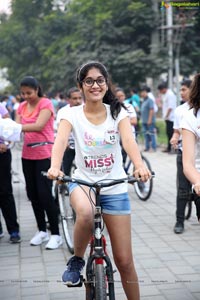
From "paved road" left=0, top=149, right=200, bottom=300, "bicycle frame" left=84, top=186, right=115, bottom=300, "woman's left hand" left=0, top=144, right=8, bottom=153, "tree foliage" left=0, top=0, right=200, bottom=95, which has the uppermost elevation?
"tree foliage" left=0, top=0, right=200, bottom=95

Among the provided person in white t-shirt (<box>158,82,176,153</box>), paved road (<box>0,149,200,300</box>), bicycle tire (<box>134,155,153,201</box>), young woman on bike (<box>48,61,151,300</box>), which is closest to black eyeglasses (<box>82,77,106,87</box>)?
young woman on bike (<box>48,61,151,300</box>)

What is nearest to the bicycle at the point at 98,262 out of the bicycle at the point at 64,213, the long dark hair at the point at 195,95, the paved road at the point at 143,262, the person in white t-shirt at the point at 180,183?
the long dark hair at the point at 195,95

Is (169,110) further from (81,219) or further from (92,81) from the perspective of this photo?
(81,219)

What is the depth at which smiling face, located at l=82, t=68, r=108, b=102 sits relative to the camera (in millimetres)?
3824

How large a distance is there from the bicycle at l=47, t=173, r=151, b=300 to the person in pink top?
100 inches

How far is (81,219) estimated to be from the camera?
11.9 ft

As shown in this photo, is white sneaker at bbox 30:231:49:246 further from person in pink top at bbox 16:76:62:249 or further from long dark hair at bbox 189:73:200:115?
long dark hair at bbox 189:73:200:115

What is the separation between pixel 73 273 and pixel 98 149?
2.72 feet

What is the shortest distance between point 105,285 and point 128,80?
2076cm

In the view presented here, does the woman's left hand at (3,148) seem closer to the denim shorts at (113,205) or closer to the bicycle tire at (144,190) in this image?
the denim shorts at (113,205)

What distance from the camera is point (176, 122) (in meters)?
7.00

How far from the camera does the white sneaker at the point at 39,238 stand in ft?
21.1

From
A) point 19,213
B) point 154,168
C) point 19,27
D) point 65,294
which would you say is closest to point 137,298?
point 65,294

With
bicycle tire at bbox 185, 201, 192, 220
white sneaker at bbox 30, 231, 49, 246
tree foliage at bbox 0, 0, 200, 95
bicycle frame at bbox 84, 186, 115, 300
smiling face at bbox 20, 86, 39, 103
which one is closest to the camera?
bicycle frame at bbox 84, 186, 115, 300
